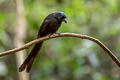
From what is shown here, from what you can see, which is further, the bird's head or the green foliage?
the green foliage

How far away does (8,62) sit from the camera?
3.92 meters

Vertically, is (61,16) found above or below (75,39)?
above

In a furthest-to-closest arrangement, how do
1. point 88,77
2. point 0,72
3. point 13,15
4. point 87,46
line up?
1. point 13,15
2. point 88,77
3. point 87,46
4. point 0,72

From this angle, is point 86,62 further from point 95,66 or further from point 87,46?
point 87,46

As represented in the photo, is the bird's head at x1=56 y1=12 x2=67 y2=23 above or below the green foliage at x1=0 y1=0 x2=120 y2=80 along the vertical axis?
above

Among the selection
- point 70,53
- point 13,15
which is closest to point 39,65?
point 70,53

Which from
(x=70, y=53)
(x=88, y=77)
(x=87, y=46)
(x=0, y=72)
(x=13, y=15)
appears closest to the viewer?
(x=0, y=72)

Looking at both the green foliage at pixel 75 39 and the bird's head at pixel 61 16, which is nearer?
the bird's head at pixel 61 16

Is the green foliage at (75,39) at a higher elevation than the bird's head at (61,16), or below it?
below

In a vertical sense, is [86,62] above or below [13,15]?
below

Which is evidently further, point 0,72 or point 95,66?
point 95,66

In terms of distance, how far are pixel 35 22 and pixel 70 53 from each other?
440mm

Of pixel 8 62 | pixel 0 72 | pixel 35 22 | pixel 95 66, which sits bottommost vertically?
pixel 8 62

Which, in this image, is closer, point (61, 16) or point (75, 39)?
point (61, 16)
